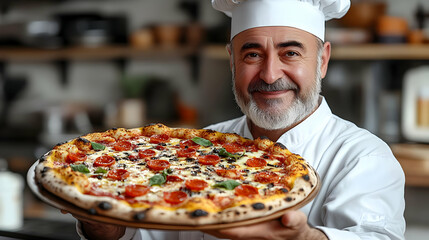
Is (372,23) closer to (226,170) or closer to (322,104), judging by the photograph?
(322,104)

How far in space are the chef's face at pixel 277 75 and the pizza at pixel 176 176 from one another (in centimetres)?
16

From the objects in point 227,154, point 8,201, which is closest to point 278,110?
point 227,154

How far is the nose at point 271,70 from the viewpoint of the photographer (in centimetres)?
178

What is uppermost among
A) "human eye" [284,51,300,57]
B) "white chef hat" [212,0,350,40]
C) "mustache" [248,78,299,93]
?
"white chef hat" [212,0,350,40]

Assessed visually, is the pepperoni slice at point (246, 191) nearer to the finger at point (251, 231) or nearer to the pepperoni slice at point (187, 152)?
the finger at point (251, 231)

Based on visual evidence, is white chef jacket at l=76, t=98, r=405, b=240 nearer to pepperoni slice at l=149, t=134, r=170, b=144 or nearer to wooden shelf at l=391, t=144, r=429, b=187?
pepperoni slice at l=149, t=134, r=170, b=144

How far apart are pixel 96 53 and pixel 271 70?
3.72 metres

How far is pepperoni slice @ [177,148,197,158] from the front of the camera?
167 cm

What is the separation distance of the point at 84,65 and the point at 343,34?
10.3 feet

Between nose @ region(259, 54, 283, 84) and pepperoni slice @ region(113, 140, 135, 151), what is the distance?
0.54 metres

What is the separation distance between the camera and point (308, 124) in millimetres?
1914

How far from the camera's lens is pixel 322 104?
199cm

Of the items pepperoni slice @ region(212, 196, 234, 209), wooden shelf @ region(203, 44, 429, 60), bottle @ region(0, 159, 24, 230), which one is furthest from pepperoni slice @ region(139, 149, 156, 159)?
wooden shelf @ region(203, 44, 429, 60)

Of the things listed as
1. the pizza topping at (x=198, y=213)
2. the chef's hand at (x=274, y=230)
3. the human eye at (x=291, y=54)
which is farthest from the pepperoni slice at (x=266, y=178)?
the human eye at (x=291, y=54)
